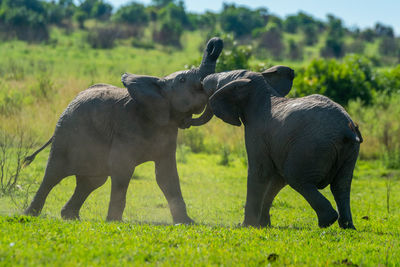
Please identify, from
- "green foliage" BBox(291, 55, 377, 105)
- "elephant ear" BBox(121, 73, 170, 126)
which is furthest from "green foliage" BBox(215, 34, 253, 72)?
"elephant ear" BBox(121, 73, 170, 126)

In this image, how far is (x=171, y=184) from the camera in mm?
9336

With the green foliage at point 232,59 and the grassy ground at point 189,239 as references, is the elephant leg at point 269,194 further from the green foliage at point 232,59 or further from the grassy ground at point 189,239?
→ the green foliage at point 232,59

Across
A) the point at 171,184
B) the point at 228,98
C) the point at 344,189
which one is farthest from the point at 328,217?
the point at 171,184

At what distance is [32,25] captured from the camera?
57438 millimetres

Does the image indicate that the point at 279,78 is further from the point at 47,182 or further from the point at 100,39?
the point at 100,39

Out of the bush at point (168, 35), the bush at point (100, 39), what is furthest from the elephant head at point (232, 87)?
the bush at point (168, 35)

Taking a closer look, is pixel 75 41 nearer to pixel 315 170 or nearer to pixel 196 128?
pixel 196 128

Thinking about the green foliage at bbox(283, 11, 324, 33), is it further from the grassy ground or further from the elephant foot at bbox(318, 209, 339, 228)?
the elephant foot at bbox(318, 209, 339, 228)

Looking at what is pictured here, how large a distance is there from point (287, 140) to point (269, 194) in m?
1.14

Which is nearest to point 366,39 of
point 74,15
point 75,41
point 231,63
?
point 74,15

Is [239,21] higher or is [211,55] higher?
[239,21]

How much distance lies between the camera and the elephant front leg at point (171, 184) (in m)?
9.24

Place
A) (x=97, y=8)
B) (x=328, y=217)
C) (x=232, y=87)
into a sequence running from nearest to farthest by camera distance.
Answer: (x=328, y=217), (x=232, y=87), (x=97, y=8)

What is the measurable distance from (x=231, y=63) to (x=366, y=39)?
95.4 meters
